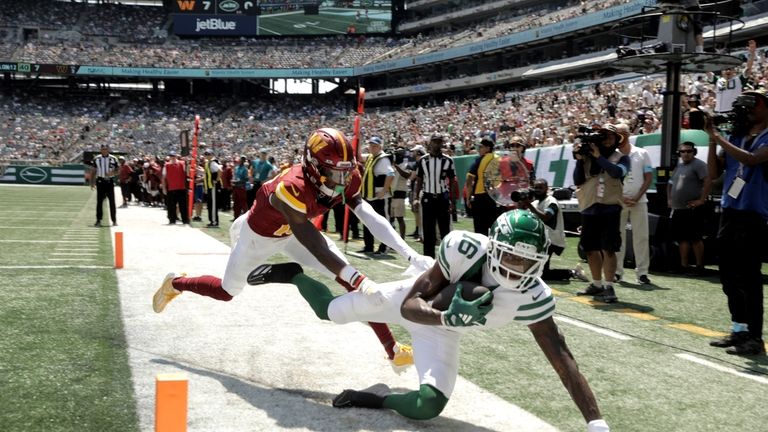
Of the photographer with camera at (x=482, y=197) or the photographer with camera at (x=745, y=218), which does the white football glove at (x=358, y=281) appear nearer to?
the photographer with camera at (x=745, y=218)

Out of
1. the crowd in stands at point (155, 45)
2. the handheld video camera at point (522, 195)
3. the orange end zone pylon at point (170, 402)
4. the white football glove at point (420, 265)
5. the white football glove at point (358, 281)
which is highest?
the crowd in stands at point (155, 45)

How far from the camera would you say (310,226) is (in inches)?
171

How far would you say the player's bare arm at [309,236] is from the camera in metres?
4.17

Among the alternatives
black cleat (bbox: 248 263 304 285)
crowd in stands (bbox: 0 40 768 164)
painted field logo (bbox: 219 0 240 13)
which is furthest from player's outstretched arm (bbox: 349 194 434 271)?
painted field logo (bbox: 219 0 240 13)

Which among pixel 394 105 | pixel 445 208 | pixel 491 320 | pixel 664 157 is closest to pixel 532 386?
pixel 491 320

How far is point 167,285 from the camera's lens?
547 centimetres

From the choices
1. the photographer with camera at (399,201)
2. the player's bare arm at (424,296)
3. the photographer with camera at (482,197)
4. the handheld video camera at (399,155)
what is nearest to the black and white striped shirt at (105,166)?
the handheld video camera at (399,155)

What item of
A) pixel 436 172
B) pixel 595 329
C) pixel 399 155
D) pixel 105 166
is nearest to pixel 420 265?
pixel 595 329

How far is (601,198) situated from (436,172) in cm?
249

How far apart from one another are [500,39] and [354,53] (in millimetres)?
15165

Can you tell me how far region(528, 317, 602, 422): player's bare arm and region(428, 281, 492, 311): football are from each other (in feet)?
1.36

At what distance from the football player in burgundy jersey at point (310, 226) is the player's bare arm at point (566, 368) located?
77cm

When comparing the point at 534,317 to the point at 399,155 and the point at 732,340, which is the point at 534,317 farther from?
the point at 399,155

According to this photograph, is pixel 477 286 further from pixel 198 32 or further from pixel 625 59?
pixel 198 32
